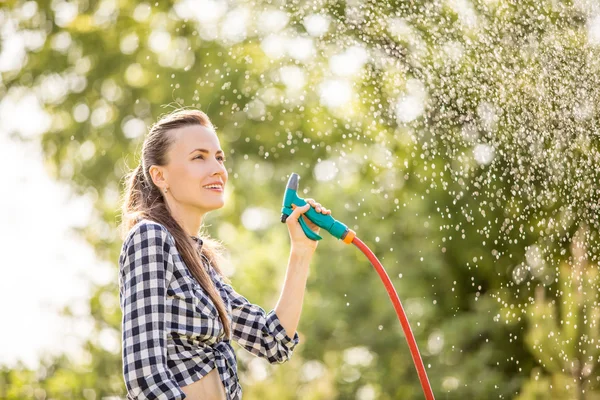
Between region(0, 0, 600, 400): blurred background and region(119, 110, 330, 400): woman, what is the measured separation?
11.2 ft

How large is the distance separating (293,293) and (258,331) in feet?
0.42

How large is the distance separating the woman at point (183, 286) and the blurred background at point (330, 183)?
3403mm

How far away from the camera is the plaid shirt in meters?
1.54

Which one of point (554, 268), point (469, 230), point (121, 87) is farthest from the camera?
point (121, 87)

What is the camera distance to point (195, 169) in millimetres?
1882

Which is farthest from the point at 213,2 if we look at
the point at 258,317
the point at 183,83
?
the point at 258,317

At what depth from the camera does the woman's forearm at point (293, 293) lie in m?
2.05

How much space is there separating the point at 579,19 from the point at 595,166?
2.43 feet

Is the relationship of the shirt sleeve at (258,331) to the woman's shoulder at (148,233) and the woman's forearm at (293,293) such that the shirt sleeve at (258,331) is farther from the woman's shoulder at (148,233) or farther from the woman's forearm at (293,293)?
the woman's shoulder at (148,233)

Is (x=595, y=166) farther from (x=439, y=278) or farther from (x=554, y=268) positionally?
(x=439, y=278)

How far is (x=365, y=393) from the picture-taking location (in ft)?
27.3

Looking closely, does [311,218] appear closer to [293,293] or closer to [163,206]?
[293,293]

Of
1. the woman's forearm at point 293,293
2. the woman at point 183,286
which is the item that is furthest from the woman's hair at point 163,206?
the woman's forearm at point 293,293

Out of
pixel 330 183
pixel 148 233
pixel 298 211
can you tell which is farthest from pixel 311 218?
pixel 330 183
